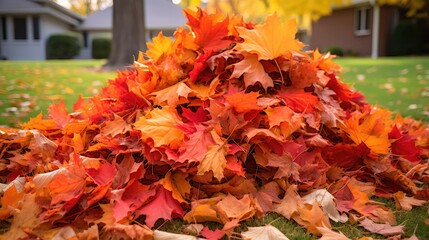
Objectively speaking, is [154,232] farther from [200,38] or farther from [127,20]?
[127,20]

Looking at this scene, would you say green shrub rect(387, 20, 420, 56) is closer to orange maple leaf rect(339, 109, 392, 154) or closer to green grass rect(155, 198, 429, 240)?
orange maple leaf rect(339, 109, 392, 154)

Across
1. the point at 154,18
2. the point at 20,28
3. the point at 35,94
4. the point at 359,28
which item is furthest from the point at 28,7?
the point at 35,94

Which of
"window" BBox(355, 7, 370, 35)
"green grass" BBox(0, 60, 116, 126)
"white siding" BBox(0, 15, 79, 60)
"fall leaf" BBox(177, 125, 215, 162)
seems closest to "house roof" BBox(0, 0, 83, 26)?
"white siding" BBox(0, 15, 79, 60)

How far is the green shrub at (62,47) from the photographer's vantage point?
25.8 meters

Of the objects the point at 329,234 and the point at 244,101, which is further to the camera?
the point at 244,101

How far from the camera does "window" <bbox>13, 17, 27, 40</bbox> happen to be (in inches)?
1080

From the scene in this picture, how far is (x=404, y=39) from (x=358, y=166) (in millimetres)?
20428

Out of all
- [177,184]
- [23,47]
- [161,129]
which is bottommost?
[177,184]

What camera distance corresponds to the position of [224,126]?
201cm

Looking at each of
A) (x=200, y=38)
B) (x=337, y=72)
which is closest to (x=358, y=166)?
(x=337, y=72)

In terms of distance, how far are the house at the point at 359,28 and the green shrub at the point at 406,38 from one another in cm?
104

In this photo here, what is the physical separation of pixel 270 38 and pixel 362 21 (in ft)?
77.7

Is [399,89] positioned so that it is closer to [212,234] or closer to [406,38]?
[212,234]

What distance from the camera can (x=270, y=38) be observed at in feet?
7.16
